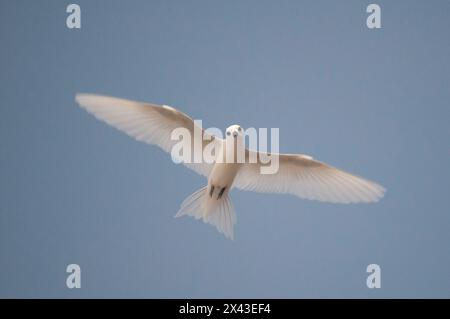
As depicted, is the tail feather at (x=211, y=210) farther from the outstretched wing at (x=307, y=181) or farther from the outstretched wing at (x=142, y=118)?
the outstretched wing at (x=142, y=118)

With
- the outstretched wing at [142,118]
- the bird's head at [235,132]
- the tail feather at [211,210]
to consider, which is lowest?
the tail feather at [211,210]

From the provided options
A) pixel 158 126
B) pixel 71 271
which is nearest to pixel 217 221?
pixel 158 126

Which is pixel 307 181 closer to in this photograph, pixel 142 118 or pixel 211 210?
pixel 211 210

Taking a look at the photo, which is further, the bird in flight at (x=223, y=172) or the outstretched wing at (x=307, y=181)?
the outstretched wing at (x=307, y=181)

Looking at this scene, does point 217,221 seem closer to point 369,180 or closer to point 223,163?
point 223,163

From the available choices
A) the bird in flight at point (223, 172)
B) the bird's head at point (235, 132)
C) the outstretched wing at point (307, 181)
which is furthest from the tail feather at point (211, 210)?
the bird's head at point (235, 132)

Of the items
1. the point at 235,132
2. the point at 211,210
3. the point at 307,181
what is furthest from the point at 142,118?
the point at 307,181

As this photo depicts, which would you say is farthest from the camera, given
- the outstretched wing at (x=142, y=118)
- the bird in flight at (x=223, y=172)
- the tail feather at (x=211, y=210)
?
the tail feather at (x=211, y=210)
